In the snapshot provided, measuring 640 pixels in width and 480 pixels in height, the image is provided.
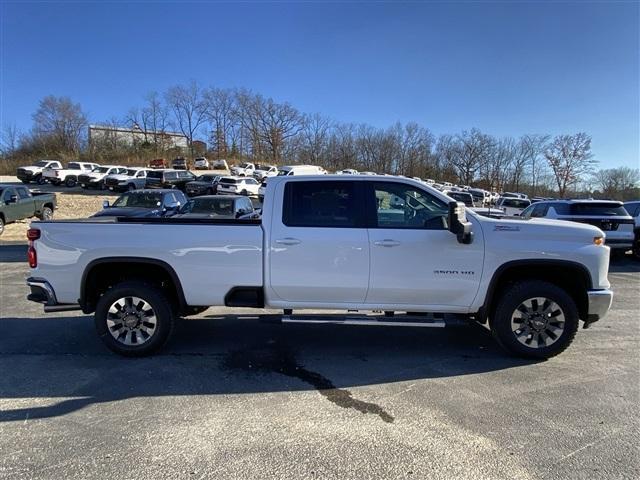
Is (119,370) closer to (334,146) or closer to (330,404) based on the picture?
(330,404)

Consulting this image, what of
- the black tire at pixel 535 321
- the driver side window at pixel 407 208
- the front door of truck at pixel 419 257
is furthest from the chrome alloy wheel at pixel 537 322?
the driver side window at pixel 407 208

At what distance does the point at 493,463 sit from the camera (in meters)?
2.85

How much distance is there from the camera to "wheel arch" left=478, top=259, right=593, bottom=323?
174 inches

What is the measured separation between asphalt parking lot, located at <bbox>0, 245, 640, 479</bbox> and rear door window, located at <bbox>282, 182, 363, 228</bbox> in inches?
58.6

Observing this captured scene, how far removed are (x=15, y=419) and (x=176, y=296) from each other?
6.06ft

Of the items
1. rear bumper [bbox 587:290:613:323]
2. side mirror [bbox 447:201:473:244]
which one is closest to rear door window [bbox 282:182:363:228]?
side mirror [bbox 447:201:473:244]

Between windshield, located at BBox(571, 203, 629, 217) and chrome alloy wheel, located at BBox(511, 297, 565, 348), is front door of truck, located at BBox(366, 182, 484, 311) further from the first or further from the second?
windshield, located at BBox(571, 203, 629, 217)

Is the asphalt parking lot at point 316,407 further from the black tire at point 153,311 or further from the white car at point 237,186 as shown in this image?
the white car at point 237,186

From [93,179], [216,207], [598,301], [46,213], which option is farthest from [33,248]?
[93,179]

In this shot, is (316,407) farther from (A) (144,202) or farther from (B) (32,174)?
(B) (32,174)

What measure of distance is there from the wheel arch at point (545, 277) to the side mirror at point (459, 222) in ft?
1.82

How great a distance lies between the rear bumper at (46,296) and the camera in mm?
4578

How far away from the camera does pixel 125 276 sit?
480 cm

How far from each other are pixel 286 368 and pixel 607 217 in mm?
11194
